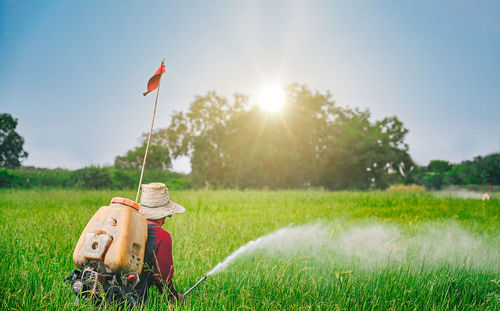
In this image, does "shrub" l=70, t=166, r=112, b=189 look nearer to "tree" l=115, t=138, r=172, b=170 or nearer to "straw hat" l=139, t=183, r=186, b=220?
"tree" l=115, t=138, r=172, b=170

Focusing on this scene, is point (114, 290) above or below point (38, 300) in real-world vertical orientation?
above

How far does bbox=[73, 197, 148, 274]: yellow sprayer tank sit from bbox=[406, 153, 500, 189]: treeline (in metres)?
34.5

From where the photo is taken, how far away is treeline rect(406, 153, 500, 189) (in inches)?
1193

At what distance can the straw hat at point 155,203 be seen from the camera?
264 centimetres

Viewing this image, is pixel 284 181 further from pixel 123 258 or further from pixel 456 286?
pixel 123 258

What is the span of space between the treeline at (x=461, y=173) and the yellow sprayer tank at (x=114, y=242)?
3450 centimetres

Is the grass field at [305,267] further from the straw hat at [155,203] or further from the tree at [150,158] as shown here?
the tree at [150,158]

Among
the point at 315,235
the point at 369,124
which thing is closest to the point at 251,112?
the point at 369,124

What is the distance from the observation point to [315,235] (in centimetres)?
649

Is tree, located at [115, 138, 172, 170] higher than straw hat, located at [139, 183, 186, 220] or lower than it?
higher

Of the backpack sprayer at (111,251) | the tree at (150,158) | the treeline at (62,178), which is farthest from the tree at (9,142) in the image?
the backpack sprayer at (111,251)

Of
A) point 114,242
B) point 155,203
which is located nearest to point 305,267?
point 155,203

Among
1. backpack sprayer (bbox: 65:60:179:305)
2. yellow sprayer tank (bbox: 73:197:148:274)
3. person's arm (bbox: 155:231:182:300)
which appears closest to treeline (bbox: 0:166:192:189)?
person's arm (bbox: 155:231:182:300)

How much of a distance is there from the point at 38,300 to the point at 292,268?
2629 mm
